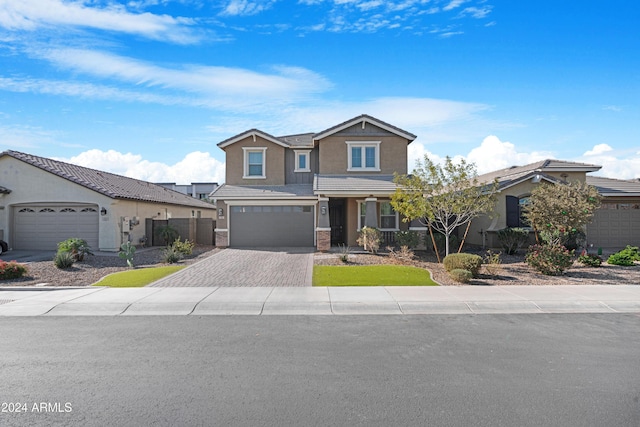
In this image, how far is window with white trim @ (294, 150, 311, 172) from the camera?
22.9 meters

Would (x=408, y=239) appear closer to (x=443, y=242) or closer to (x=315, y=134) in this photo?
(x=443, y=242)

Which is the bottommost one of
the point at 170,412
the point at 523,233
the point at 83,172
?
the point at 170,412

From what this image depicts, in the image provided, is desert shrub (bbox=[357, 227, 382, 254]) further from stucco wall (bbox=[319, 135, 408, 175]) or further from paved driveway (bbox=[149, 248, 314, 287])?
stucco wall (bbox=[319, 135, 408, 175])

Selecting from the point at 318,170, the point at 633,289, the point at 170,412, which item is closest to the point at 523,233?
the point at 633,289

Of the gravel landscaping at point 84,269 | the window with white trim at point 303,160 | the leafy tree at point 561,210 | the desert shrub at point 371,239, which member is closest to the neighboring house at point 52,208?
the gravel landscaping at point 84,269

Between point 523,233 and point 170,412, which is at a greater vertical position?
point 523,233

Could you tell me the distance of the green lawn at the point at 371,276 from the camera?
1214 cm

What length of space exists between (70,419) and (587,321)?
9.05m

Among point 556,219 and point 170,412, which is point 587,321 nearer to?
point 556,219

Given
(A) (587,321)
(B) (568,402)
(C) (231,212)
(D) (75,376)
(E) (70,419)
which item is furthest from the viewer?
(C) (231,212)

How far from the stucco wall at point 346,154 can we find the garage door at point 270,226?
2.63 meters

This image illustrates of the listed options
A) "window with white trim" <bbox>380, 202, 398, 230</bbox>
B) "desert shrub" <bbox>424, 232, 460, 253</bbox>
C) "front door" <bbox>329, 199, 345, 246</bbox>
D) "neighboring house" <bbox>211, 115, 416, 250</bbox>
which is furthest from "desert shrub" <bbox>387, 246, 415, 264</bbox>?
"front door" <bbox>329, 199, 345, 246</bbox>

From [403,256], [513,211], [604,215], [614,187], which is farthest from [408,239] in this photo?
[614,187]

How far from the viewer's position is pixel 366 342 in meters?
6.93
